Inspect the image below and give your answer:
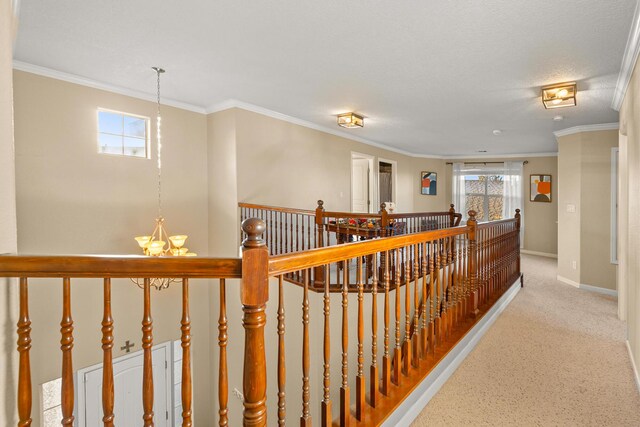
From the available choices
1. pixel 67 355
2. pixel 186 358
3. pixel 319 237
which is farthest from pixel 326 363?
pixel 319 237

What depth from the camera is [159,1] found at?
2252mm

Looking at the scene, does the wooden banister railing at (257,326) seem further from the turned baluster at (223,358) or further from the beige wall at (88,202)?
the beige wall at (88,202)

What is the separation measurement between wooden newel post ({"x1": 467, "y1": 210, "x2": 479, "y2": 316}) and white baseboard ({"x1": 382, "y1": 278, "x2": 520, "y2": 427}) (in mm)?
167

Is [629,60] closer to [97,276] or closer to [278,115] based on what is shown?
[278,115]

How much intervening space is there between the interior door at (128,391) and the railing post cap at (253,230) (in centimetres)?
387

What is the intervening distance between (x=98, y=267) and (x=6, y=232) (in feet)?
1.41

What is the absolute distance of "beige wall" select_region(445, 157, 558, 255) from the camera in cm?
803

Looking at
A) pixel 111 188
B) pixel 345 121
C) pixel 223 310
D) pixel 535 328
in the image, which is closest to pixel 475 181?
pixel 345 121

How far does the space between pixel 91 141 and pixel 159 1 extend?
230 centimetres

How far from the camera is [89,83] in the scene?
3777 millimetres

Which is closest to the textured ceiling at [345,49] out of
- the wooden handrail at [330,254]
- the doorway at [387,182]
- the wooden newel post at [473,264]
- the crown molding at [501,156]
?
the wooden newel post at [473,264]

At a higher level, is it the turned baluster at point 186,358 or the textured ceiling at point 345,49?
the textured ceiling at point 345,49

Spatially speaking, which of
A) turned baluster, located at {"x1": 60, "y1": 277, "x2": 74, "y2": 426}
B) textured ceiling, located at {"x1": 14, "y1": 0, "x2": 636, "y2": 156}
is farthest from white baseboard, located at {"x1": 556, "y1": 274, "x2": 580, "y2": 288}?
turned baluster, located at {"x1": 60, "y1": 277, "x2": 74, "y2": 426}

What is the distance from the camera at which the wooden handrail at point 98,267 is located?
1053mm
